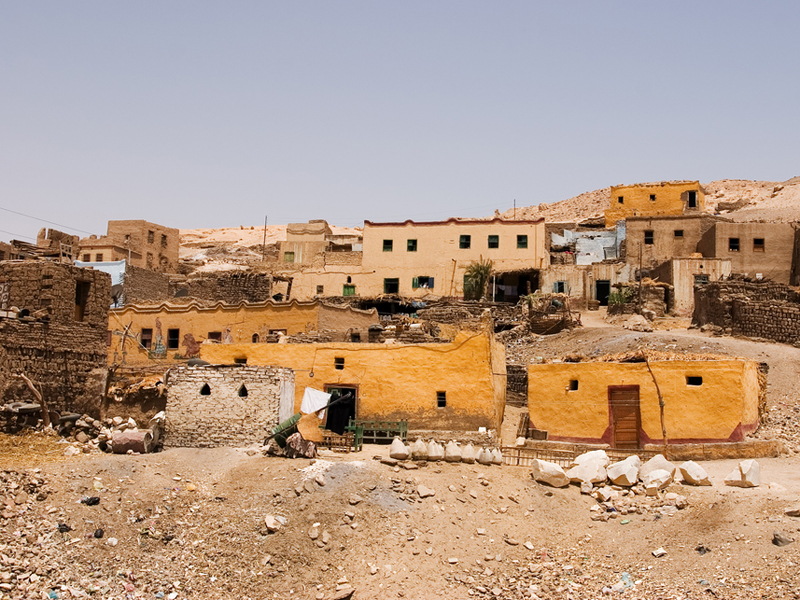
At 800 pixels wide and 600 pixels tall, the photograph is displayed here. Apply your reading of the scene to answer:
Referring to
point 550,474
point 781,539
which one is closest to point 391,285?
point 550,474

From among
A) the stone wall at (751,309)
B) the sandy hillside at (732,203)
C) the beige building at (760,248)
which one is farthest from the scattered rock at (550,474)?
the sandy hillside at (732,203)

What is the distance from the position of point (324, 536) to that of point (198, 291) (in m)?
26.3

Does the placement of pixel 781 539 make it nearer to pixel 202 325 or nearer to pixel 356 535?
pixel 356 535

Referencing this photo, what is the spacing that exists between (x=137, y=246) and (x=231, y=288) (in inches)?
379

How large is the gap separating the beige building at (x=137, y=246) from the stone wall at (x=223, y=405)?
2619cm

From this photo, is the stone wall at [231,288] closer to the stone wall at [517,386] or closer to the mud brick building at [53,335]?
the stone wall at [517,386]

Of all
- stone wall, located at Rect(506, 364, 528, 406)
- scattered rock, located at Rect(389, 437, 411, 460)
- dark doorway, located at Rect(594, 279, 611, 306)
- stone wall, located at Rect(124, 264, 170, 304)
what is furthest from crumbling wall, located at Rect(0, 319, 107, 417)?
dark doorway, located at Rect(594, 279, 611, 306)

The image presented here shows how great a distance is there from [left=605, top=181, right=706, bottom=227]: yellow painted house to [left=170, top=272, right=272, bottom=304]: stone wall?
2202cm

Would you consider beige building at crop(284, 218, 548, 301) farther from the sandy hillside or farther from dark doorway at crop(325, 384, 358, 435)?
dark doorway at crop(325, 384, 358, 435)

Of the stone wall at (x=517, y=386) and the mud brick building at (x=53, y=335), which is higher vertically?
the mud brick building at (x=53, y=335)

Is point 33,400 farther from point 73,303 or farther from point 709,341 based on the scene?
point 709,341

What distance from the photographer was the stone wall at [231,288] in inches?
1577

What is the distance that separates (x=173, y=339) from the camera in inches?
1157

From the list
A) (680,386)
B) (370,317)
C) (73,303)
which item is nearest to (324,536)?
(73,303)
